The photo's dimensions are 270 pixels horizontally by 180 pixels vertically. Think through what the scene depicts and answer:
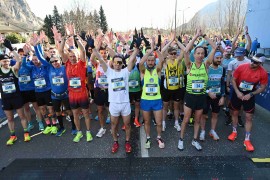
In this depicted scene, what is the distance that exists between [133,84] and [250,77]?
2623mm

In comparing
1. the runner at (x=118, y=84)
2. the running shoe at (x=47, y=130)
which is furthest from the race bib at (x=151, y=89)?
the running shoe at (x=47, y=130)

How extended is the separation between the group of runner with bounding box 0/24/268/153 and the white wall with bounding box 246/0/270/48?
565 inches

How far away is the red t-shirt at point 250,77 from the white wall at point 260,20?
15.0 metres

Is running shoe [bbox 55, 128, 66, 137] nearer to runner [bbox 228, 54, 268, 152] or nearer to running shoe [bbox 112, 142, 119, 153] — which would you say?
running shoe [bbox 112, 142, 119, 153]

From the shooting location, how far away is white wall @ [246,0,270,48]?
53.6 feet

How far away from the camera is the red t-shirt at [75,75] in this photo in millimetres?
4496

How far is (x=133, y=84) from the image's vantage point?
17.0 ft

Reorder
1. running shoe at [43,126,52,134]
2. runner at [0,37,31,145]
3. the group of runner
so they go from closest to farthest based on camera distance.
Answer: the group of runner
runner at [0,37,31,145]
running shoe at [43,126,52,134]

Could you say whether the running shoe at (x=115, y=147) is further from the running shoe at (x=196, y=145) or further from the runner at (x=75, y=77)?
the running shoe at (x=196, y=145)

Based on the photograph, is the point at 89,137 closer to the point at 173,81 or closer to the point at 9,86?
the point at 9,86

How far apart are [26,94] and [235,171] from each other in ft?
16.4

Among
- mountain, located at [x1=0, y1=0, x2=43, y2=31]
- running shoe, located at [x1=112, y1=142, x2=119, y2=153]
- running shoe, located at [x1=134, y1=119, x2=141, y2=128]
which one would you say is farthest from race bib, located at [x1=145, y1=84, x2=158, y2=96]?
mountain, located at [x1=0, y1=0, x2=43, y2=31]

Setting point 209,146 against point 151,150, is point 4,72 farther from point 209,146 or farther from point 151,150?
point 209,146

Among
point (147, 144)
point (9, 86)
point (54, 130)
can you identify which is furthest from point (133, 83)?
point (9, 86)
